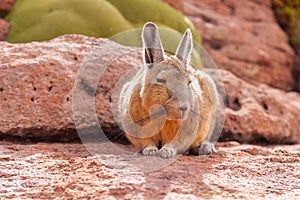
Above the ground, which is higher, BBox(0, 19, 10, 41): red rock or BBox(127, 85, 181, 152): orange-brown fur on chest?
BBox(0, 19, 10, 41): red rock

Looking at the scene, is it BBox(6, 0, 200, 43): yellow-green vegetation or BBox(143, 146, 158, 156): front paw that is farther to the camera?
BBox(6, 0, 200, 43): yellow-green vegetation

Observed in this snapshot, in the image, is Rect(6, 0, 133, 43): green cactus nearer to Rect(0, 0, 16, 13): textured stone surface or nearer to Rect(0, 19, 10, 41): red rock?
Rect(0, 19, 10, 41): red rock

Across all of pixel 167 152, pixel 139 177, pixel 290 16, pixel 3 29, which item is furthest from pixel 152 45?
pixel 290 16

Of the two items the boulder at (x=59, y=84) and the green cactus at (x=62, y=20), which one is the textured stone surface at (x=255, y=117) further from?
the green cactus at (x=62, y=20)

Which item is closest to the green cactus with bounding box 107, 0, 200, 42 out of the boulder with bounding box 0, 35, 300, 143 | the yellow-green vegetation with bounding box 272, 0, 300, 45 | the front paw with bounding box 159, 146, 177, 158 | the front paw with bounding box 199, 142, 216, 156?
the boulder with bounding box 0, 35, 300, 143

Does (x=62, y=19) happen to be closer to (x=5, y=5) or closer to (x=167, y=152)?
(x=5, y=5)

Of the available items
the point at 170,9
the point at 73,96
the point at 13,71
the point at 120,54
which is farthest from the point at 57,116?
the point at 170,9
